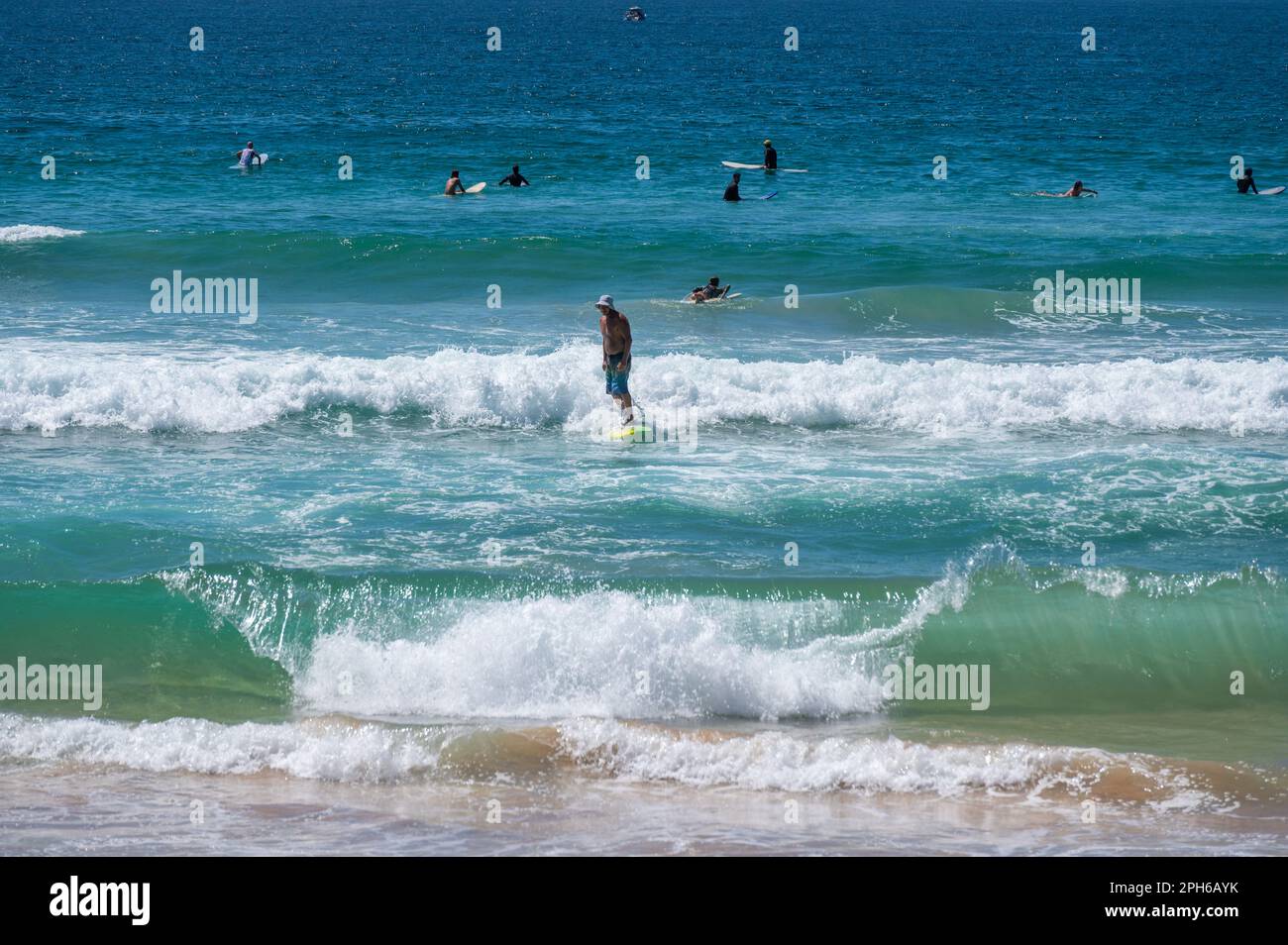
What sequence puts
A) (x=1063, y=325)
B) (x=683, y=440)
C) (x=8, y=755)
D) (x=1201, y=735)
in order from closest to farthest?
(x=8, y=755) → (x=1201, y=735) → (x=683, y=440) → (x=1063, y=325)

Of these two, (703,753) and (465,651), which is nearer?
(703,753)

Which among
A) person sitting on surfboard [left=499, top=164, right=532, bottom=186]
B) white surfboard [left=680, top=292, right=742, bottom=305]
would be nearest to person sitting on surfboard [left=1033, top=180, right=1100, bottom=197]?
person sitting on surfboard [left=499, top=164, right=532, bottom=186]

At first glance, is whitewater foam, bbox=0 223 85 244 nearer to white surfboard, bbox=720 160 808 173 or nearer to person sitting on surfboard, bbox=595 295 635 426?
person sitting on surfboard, bbox=595 295 635 426

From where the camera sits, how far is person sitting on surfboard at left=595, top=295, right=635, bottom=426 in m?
15.7

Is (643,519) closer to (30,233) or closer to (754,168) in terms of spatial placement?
(30,233)

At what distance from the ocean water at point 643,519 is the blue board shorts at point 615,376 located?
708 millimetres

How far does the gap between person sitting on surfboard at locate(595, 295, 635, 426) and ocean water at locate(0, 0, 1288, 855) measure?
69 cm

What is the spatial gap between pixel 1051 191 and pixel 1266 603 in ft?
81.0

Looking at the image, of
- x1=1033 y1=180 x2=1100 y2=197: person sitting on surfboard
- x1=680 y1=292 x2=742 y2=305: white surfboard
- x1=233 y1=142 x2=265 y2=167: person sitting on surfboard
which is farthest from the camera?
x1=233 y1=142 x2=265 y2=167: person sitting on surfboard

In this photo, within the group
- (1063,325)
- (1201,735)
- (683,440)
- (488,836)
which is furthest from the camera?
(1063,325)

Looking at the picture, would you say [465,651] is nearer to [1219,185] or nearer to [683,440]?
[683,440]

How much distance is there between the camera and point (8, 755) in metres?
8.83

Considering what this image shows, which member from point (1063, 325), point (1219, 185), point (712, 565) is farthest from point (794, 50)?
point (712, 565)

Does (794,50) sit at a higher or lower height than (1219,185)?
higher
